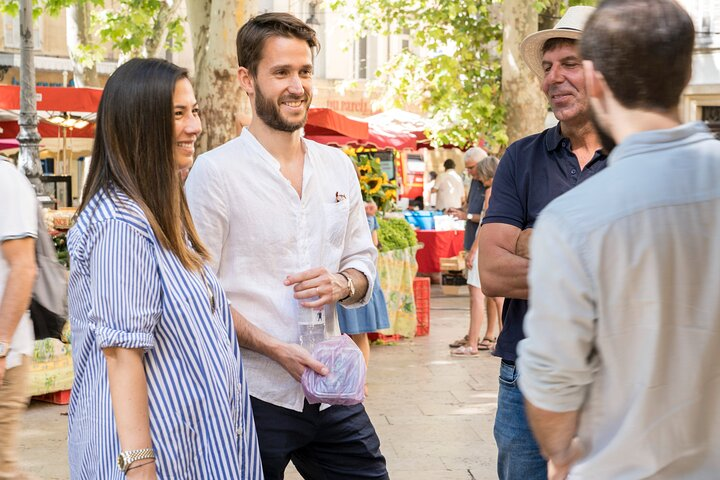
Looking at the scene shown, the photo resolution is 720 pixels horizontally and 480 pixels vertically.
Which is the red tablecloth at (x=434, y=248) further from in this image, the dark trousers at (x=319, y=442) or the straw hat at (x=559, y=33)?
the dark trousers at (x=319, y=442)

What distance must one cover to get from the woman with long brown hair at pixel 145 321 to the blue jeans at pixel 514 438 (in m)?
0.95

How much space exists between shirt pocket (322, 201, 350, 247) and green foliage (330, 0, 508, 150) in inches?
582

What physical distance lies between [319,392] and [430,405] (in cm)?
539

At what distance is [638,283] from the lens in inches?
71.9

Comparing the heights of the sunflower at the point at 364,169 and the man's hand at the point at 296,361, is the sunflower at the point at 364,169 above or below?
above

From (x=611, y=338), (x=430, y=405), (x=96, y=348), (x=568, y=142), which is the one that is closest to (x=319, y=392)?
(x=96, y=348)

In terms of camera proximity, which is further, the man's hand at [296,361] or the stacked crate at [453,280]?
the stacked crate at [453,280]

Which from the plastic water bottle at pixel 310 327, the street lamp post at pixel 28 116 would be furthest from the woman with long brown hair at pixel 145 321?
the street lamp post at pixel 28 116

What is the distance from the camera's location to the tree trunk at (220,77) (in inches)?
386

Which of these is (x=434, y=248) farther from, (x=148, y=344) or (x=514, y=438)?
(x=148, y=344)

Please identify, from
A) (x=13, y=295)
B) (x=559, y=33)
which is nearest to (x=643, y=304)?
(x=559, y=33)

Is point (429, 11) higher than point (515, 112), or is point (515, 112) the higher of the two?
point (429, 11)

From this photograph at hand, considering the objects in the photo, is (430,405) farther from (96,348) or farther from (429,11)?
(429,11)

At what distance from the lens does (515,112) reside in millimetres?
17203
